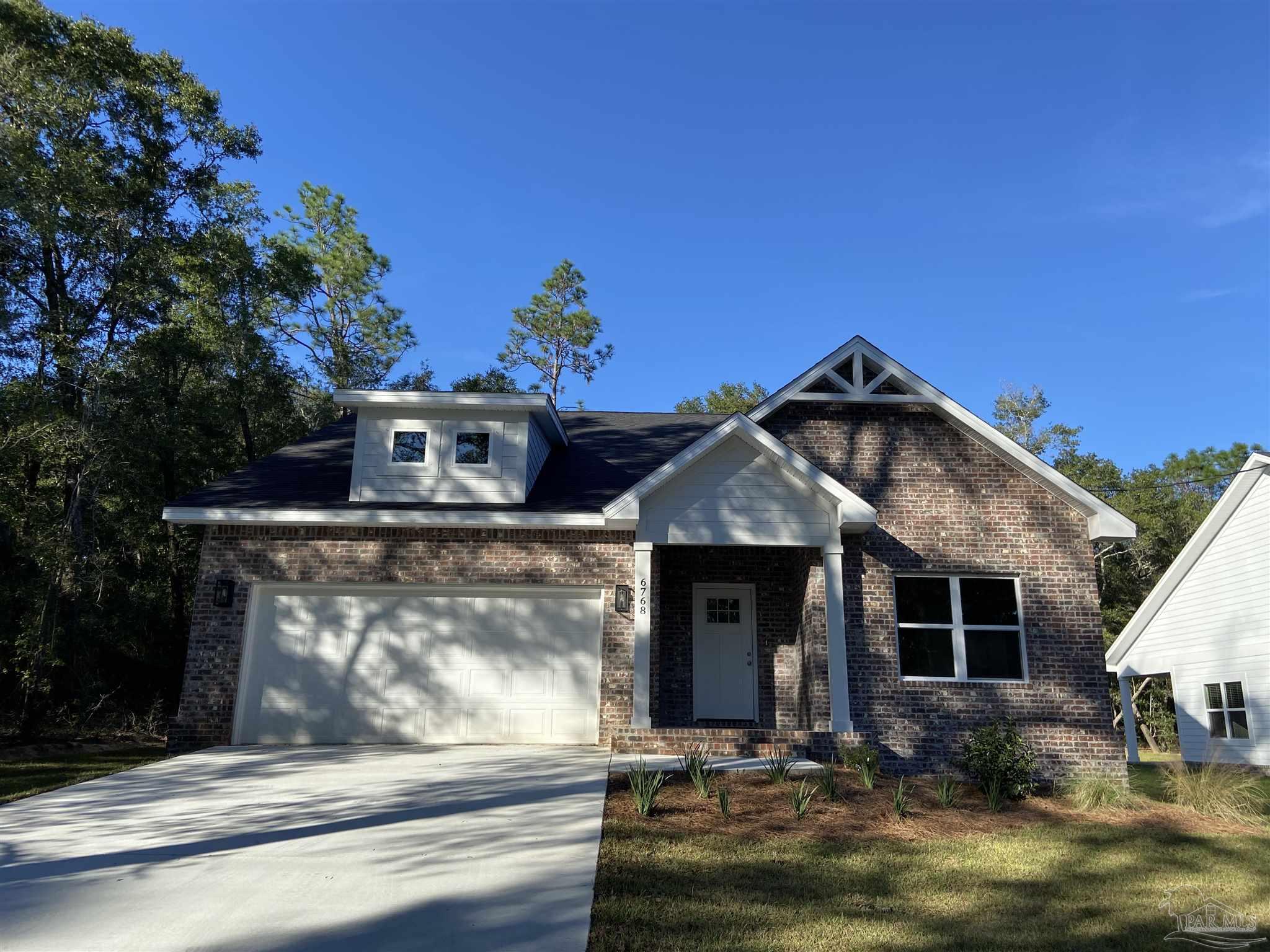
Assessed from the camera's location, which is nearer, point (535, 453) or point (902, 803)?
point (902, 803)

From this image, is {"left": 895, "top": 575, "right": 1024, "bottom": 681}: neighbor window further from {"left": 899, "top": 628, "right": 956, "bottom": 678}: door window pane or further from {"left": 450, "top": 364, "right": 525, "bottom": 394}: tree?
{"left": 450, "top": 364, "right": 525, "bottom": 394}: tree

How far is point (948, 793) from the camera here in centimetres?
909

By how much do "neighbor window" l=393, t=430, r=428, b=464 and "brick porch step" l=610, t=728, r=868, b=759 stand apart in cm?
576

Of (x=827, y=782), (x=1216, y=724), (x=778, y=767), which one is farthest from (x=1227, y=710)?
(x=778, y=767)

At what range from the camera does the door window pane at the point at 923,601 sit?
12.1m

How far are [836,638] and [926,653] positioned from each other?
142 cm

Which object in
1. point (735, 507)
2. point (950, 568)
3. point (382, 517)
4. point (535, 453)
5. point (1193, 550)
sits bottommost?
point (950, 568)

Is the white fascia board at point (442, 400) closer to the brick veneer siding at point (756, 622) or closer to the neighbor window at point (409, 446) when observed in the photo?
the neighbor window at point (409, 446)

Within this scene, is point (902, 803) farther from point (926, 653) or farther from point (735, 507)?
point (735, 507)

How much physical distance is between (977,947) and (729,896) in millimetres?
1699

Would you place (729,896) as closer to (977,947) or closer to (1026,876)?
(977,947)

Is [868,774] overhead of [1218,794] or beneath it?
overhead

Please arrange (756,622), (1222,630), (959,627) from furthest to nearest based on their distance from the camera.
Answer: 1. (1222,630)
2. (756,622)
3. (959,627)

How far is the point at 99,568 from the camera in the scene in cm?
1606
